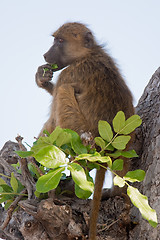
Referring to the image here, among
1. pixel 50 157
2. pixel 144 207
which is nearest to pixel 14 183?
pixel 50 157

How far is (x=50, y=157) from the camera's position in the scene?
1.72 m

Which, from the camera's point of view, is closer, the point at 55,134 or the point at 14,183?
the point at 55,134

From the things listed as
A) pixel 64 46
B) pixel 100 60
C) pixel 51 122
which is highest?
pixel 64 46

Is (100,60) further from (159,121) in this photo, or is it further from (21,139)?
(21,139)

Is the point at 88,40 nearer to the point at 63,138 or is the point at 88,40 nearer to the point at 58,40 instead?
the point at 58,40

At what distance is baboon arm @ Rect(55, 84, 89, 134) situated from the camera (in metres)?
2.60

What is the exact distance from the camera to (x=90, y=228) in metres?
2.07

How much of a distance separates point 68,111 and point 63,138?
0.64 m

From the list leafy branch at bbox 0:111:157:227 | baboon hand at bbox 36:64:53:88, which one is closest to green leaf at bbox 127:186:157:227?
leafy branch at bbox 0:111:157:227

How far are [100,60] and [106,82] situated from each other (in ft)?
1.09

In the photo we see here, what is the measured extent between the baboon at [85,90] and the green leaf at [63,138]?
1.62 ft

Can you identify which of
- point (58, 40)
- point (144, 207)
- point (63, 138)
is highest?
point (58, 40)

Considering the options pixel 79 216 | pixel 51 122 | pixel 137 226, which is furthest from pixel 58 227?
pixel 51 122

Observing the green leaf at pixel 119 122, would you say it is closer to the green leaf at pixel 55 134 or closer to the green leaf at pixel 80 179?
the green leaf at pixel 55 134
